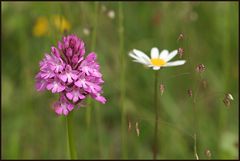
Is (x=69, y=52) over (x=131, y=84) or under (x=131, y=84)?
over

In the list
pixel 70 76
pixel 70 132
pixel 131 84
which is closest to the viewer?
pixel 70 76

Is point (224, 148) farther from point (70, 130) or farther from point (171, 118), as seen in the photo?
point (70, 130)

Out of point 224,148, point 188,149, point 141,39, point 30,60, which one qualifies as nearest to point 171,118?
point 188,149

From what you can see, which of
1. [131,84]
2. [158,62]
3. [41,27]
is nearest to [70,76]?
[158,62]

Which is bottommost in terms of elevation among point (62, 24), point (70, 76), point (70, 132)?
point (70, 132)

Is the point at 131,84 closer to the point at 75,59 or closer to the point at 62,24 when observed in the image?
the point at 62,24

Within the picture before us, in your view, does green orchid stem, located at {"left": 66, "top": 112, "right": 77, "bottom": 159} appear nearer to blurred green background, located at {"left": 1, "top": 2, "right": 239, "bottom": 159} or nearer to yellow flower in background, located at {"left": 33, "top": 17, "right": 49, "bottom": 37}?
blurred green background, located at {"left": 1, "top": 2, "right": 239, "bottom": 159}

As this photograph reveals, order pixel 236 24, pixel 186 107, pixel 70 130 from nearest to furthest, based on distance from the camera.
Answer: pixel 70 130 < pixel 186 107 < pixel 236 24
